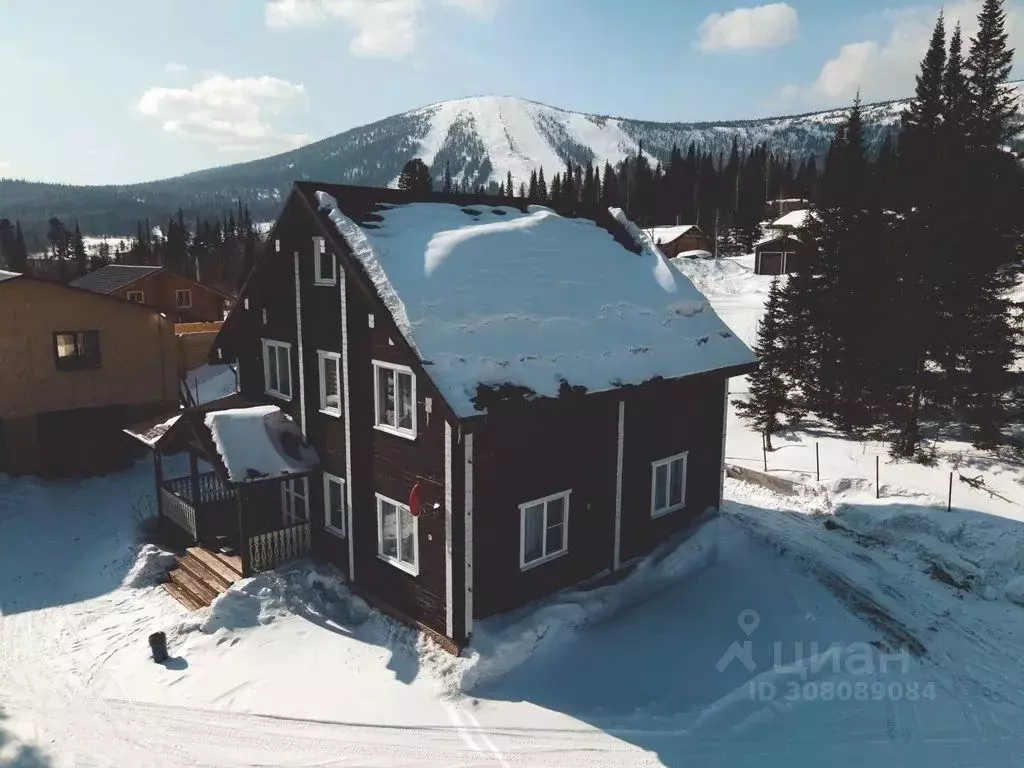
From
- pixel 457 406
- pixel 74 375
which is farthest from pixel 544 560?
pixel 74 375

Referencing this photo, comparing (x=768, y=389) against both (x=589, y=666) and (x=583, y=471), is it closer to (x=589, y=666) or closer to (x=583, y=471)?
(x=583, y=471)

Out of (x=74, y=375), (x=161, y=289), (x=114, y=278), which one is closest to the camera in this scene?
(x=74, y=375)

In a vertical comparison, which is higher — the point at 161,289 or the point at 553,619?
the point at 161,289

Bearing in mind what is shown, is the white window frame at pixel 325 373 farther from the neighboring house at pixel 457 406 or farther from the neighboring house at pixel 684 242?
the neighboring house at pixel 684 242

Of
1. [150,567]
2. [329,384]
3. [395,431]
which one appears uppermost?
[329,384]

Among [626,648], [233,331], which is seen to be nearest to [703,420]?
[626,648]

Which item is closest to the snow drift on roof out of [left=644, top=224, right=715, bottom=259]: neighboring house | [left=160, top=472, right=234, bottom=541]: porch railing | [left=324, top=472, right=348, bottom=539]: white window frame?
[left=324, top=472, right=348, bottom=539]: white window frame
